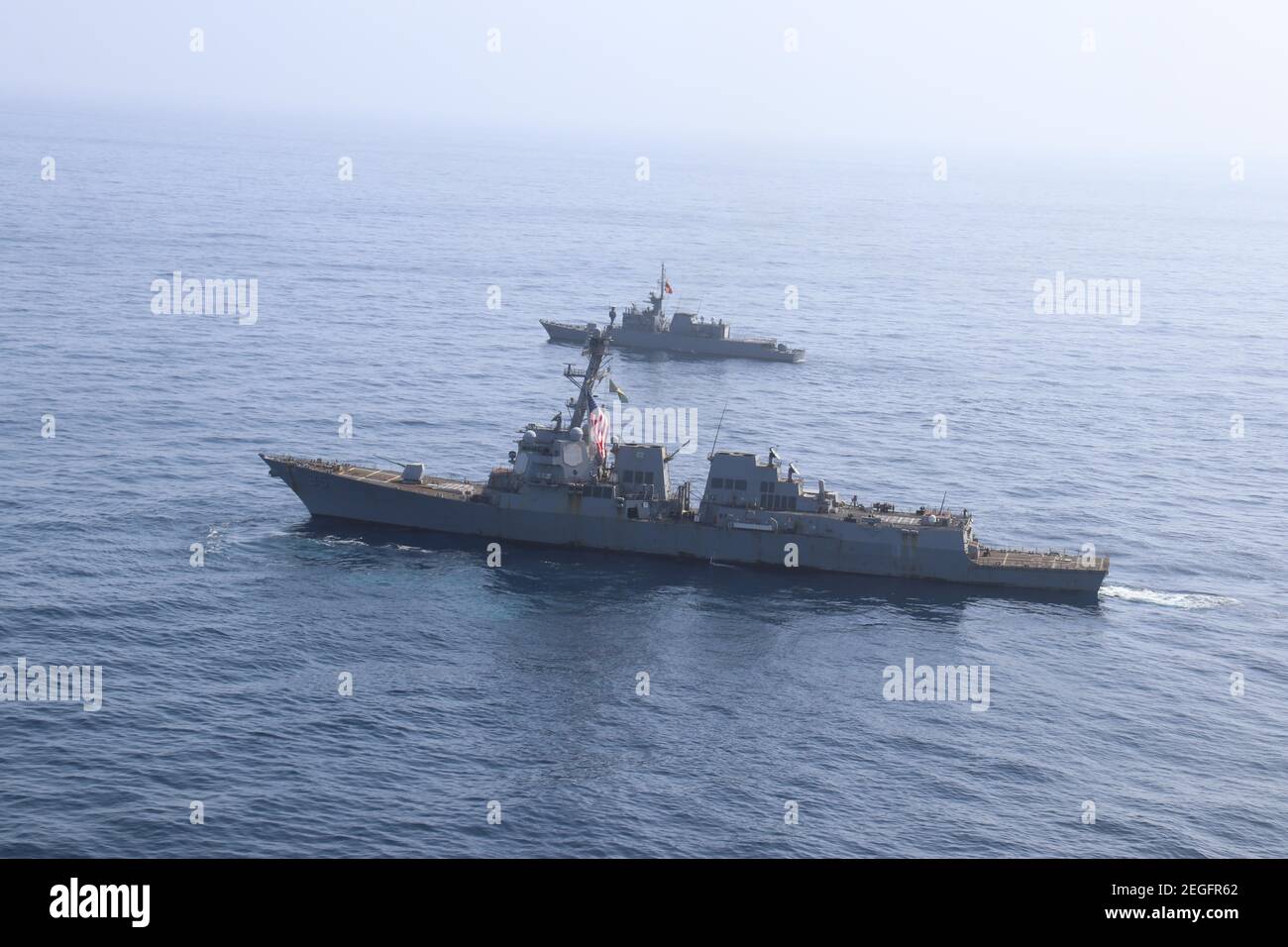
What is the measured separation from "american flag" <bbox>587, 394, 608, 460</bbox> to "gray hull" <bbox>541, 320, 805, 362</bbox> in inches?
2120

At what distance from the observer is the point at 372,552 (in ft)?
283

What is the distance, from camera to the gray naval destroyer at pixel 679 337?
146 m

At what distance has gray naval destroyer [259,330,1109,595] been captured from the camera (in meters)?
86.0

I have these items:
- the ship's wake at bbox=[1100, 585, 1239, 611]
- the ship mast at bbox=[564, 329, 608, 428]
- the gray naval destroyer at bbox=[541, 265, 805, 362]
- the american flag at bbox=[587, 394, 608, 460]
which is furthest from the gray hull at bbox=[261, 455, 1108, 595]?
the gray naval destroyer at bbox=[541, 265, 805, 362]

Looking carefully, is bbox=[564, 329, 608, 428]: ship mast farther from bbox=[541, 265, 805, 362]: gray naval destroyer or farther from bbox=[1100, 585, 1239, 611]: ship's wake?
bbox=[541, 265, 805, 362]: gray naval destroyer

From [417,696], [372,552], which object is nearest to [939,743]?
[417,696]

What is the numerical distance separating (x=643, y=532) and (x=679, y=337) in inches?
2504

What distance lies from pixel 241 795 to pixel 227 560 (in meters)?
27.7

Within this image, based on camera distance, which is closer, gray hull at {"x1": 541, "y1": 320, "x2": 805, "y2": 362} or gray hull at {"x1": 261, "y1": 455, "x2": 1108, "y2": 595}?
gray hull at {"x1": 261, "y1": 455, "x2": 1108, "y2": 595}

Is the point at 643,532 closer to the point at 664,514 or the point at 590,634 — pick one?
the point at 664,514

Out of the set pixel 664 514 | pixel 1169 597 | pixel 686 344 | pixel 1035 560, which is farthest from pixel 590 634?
pixel 686 344

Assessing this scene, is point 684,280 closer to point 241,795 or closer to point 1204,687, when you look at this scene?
point 1204,687

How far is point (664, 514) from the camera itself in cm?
8856
